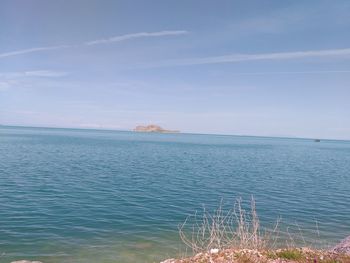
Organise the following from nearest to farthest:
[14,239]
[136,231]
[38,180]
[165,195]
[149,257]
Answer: [149,257] < [14,239] < [136,231] < [165,195] < [38,180]

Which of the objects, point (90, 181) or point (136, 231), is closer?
point (136, 231)

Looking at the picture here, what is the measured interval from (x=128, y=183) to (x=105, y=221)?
59.0 ft

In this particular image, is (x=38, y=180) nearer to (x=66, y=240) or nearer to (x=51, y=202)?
(x=51, y=202)

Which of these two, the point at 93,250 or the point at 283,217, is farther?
the point at 283,217

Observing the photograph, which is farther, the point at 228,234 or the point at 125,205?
the point at 125,205

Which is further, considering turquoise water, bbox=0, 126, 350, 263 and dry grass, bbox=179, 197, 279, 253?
turquoise water, bbox=0, 126, 350, 263

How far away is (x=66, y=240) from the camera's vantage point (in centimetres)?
2198

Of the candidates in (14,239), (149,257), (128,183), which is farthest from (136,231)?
(128,183)

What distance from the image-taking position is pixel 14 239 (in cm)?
2170

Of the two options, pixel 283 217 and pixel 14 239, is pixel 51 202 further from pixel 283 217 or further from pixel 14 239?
pixel 283 217

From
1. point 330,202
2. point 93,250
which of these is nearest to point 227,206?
point 330,202

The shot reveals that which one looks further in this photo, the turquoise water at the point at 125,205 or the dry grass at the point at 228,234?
the turquoise water at the point at 125,205

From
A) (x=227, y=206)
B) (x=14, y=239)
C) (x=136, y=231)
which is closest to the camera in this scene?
(x=14, y=239)

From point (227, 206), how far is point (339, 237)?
1197 cm
